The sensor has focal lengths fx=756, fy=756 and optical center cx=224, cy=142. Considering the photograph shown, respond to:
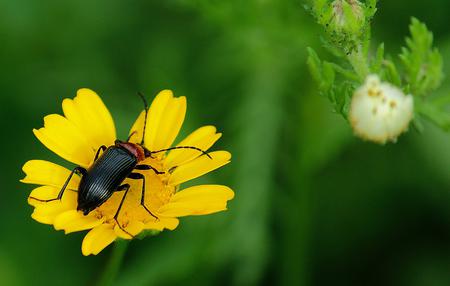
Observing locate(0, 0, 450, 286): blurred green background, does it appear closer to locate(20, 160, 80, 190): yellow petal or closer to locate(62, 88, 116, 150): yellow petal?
locate(62, 88, 116, 150): yellow petal

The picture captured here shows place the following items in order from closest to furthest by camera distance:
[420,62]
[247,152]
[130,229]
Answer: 1. [130,229]
2. [420,62]
3. [247,152]

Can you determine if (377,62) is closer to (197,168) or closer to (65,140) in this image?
(197,168)

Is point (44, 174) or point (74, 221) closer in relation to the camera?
point (74, 221)

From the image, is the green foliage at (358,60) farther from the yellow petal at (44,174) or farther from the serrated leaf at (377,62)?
the yellow petal at (44,174)

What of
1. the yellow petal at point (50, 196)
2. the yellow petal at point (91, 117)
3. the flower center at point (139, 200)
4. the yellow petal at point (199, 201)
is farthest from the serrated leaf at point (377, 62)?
the yellow petal at point (50, 196)

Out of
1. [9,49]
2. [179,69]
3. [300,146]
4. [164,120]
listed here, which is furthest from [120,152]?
[9,49]

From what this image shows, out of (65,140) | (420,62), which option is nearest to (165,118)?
(65,140)
